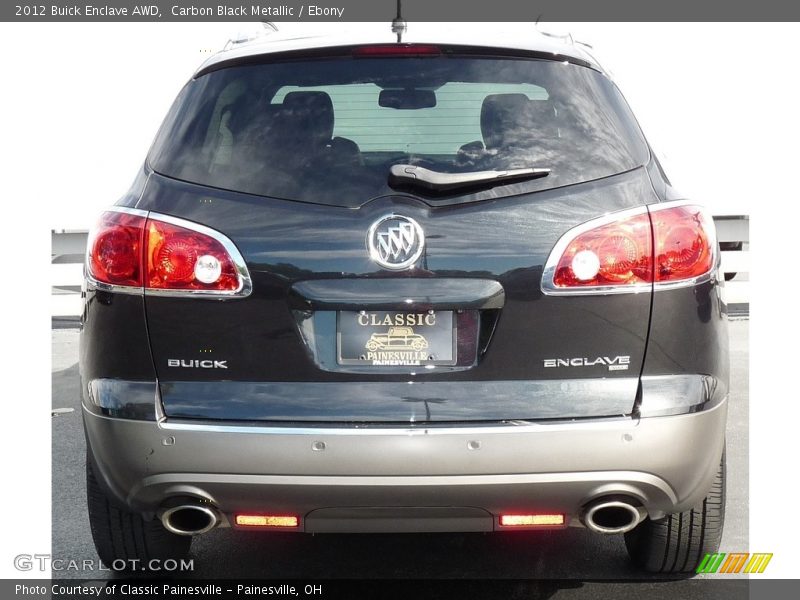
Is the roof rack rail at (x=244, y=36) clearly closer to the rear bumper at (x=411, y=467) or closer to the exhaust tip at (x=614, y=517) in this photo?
the rear bumper at (x=411, y=467)

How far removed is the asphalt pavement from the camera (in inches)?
160

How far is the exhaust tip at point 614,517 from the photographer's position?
3.29m

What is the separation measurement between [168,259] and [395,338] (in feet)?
2.38

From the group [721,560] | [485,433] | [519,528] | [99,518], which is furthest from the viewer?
[721,560]

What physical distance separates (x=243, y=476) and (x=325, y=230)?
754 mm

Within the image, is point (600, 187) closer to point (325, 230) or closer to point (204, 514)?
point (325, 230)

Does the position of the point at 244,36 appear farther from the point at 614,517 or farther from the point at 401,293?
the point at 614,517

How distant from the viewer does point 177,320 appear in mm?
3252

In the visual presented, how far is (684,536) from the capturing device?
3930 millimetres

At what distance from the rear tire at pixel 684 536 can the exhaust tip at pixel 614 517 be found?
1.77 ft

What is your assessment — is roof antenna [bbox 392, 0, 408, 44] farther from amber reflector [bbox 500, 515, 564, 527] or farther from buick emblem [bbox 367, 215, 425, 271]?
amber reflector [bbox 500, 515, 564, 527]

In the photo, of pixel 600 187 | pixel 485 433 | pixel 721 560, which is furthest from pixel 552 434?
pixel 721 560

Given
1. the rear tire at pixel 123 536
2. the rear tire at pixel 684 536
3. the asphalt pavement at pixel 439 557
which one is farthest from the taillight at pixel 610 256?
the rear tire at pixel 123 536

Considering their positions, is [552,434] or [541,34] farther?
[541,34]
